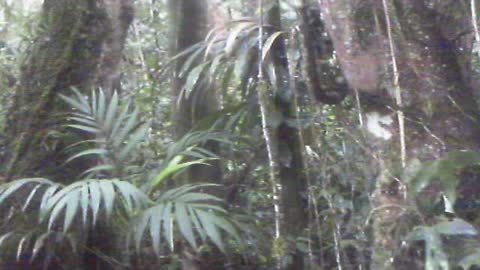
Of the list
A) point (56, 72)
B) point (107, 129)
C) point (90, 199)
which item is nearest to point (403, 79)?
point (90, 199)

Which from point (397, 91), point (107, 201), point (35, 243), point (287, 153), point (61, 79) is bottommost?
point (35, 243)

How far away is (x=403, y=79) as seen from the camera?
11.9 ft

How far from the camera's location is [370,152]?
3.75 m

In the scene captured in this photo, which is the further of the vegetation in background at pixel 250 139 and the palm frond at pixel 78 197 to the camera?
the palm frond at pixel 78 197

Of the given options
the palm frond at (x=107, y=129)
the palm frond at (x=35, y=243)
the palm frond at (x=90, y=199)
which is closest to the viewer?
the palm frond at (x=90, y=199)

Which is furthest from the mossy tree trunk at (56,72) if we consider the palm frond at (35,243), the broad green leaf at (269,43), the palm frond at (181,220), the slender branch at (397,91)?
the slender branch at (397,91)

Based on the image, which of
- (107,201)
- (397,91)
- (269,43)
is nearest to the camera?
(397,91)

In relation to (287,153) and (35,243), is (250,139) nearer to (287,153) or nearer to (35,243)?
(287,153)

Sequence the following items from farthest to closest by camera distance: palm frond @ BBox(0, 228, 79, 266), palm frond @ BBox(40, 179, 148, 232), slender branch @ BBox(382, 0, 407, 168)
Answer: palm frond @ BBox(0, 228, 79, 266)
palm frond @ BBox(40, 179, 148, 232)
slender branch @ BBox(382, 0, 407, 168)

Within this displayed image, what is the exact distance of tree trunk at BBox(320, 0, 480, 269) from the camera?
3.53 metres

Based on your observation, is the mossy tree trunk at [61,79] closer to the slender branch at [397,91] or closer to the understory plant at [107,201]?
the understory plant at [107,201]

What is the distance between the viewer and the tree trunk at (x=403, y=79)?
353 centimetres

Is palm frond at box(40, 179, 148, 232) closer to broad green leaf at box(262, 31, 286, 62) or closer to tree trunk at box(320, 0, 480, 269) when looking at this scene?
broad green leaf at box(262, 31, 286, 62)

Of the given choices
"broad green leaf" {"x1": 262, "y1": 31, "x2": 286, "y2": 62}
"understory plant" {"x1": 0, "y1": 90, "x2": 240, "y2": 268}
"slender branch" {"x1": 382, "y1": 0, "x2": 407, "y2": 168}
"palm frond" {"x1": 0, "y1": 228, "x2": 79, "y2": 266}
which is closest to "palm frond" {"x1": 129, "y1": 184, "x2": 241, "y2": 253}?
"understory plant" {"x1": 0, "y1": 90, "x2": 240, "y2": 268}
